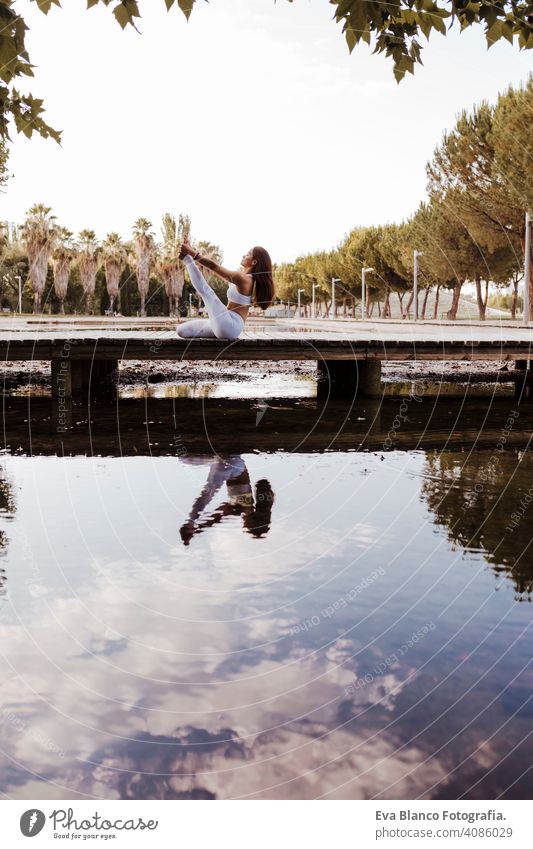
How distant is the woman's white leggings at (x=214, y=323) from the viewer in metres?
12.7

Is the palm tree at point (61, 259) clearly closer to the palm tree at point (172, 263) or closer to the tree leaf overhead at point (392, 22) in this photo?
the palm tree at point (172, 263)

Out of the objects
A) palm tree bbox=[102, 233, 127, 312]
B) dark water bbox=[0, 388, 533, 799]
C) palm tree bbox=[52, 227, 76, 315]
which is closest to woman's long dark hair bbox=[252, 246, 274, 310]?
dark water bbox=[0, 388, 533, 799]

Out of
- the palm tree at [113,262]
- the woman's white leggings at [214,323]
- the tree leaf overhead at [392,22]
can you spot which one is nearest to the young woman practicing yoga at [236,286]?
the woman's white leggings at [214,323]

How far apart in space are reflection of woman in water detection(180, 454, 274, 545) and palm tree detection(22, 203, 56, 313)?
35.6 m

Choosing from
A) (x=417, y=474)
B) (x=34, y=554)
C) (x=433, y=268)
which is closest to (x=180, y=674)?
(x=34, y=554)

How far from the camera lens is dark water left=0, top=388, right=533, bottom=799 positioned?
362cm

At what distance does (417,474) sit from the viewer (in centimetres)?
941

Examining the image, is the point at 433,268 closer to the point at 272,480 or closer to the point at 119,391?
the point at 119,391

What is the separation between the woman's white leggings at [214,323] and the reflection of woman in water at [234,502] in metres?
3.35

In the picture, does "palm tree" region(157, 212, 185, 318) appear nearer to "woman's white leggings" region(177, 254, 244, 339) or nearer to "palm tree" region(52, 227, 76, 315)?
"woman's white leggings" region(177, 254, 244, 339)

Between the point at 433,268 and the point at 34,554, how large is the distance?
55.1 m

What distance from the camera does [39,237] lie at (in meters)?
55.2

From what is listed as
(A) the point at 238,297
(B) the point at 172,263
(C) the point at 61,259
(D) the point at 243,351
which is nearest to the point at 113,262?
(C) the point at 61,259

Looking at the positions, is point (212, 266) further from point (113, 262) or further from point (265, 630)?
point (113, 262)
